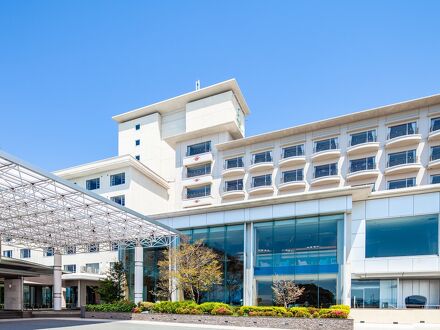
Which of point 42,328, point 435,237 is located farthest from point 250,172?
point 42,328

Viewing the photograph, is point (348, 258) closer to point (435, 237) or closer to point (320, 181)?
point (435, 237)

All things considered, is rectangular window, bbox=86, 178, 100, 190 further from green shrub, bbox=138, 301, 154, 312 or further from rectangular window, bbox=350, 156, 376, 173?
rectangular window, bbox=350, 156, 376, 173

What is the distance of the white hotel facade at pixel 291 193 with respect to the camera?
2486 centimetres

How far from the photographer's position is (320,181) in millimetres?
37156

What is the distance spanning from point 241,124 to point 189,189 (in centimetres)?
1109

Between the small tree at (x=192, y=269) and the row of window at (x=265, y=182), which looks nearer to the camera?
the small tree at (x=192, y=269)

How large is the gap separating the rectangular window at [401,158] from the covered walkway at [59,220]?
2255 centimetres

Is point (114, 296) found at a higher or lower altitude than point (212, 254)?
lower

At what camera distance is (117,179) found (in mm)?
41781

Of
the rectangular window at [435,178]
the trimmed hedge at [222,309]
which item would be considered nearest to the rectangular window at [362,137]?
the rectangular window at [435,178]

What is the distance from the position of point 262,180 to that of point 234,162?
420 centimetres

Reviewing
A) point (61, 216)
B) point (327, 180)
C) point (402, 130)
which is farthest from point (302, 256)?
point (402, 130)

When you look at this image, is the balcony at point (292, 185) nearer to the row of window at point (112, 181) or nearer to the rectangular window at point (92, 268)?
the row of window at point (112, 181)

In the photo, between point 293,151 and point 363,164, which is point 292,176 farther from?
point 363,164
